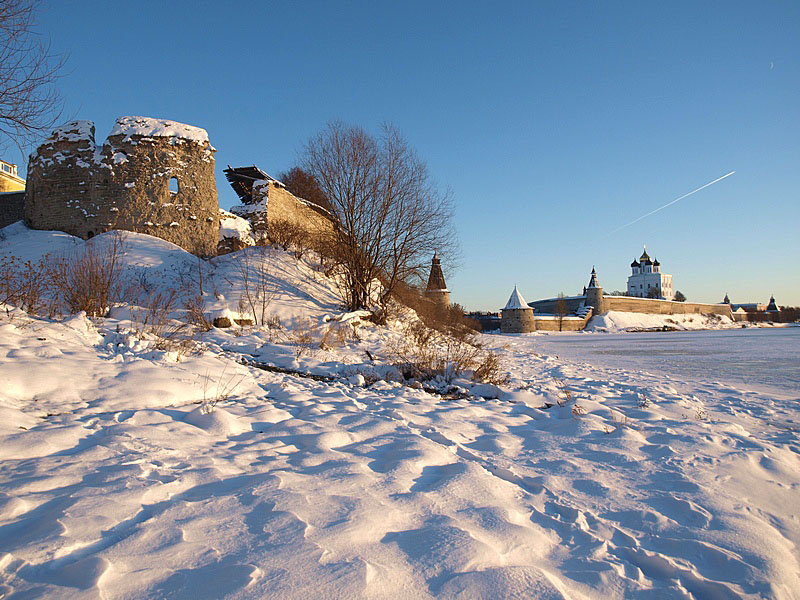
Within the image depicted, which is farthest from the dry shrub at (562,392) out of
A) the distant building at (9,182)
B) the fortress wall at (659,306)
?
the fortress wall at (659,306)

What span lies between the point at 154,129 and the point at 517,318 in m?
34.6

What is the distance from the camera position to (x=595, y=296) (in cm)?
5066

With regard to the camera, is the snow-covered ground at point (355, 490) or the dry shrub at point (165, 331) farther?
the dry shrub at point (165, 331)

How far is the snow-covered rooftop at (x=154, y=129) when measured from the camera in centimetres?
1271

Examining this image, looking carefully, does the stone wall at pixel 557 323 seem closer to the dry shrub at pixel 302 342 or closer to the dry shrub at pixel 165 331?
the dry shrub at pixel 302 342

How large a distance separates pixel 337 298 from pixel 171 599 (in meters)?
12.1

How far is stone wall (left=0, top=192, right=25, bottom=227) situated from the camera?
17.5m

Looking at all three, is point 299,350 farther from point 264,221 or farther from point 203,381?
point 264,221

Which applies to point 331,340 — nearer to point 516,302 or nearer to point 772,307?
point 516,302

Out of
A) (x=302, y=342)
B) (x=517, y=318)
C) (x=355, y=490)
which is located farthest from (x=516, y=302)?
(x=355, y=490)

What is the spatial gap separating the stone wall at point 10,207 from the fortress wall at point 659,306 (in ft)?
171

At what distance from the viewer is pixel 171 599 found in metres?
1.20

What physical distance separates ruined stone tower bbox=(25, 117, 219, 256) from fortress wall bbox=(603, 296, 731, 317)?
48617mm

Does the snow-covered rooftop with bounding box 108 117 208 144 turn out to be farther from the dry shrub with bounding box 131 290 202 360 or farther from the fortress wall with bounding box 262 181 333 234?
the dry shrub with bounding box 131 290 202 360
